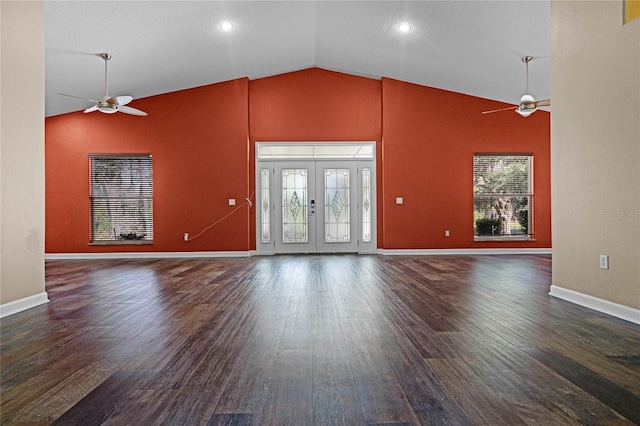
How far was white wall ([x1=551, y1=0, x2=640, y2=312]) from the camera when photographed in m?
3.07

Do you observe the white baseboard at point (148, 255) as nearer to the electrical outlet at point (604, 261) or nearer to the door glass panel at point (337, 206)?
the door glass panel at point (337, 206)

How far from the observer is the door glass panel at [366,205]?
827cm

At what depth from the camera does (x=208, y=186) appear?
25.8 feet

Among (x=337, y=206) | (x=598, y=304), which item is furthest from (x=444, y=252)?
(x=598, y=304)

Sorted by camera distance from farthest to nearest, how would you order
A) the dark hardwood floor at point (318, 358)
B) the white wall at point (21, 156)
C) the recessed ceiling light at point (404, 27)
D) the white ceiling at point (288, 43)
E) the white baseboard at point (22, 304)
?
the recessed ceiling light at point (404, 27) → the white ceiling at point (288, 43) → the white wall at point (21, 156) → the white baseboard at point (22, 304) → the dark hardwood floor at point (318, 358)

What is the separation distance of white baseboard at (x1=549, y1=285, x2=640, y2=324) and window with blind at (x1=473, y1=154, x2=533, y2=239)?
4369 mm

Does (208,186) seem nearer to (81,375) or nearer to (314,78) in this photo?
(314,78)

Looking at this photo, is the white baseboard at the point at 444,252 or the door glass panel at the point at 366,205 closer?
the white baseboard at the point at 444,252

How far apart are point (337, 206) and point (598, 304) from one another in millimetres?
5429

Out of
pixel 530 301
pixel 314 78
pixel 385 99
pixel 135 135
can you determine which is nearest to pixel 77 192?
pixel 135 135

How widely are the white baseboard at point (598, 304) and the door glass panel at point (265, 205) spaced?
537 cm

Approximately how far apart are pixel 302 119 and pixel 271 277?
396 centimetres

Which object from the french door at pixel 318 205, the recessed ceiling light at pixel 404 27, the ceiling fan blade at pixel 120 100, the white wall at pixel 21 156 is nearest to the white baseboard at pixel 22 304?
the white wall at pixel 21 156

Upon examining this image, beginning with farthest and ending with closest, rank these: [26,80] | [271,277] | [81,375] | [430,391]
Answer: [271,277], [26,80], [81,375], [430,391]
